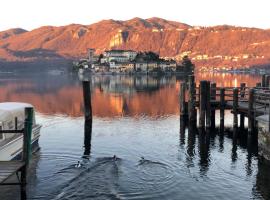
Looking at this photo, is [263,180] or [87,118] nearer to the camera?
[263,180]

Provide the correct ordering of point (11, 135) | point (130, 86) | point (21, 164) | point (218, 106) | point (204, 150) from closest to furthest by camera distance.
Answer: point (21, 164) → point (11, 135) → point (204, 150) → point (218, 106) → point (130, 86)

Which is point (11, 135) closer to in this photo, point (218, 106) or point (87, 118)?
point (87, 118)

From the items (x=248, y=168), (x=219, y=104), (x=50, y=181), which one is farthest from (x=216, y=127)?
(x=50, y=181)

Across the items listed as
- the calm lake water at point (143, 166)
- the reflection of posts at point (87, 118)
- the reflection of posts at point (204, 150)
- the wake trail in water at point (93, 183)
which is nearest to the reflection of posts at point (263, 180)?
the calm lake water at point (143, 166)

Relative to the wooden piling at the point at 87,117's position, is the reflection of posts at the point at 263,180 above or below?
below

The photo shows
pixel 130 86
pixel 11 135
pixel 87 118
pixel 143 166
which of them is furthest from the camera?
pixel 130 86

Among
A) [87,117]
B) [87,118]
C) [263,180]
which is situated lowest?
[263,180]

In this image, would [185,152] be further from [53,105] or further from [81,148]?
[53,105]

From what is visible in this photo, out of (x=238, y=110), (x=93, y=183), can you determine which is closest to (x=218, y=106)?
(x=238, y=110)

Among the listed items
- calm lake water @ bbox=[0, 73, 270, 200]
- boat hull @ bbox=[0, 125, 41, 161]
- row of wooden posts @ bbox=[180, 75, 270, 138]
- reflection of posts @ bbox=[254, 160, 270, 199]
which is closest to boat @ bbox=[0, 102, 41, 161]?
boat hull @ bbox=[0, 125, 41, 161]

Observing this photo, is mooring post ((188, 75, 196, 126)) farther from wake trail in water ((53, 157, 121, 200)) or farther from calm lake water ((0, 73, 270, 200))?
wake trail in water ((53, 157, 121, 200))

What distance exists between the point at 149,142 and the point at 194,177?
10337mm

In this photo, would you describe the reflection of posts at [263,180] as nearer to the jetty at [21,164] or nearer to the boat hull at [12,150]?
the jetty at [21,164]

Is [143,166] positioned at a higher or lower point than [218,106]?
lower
